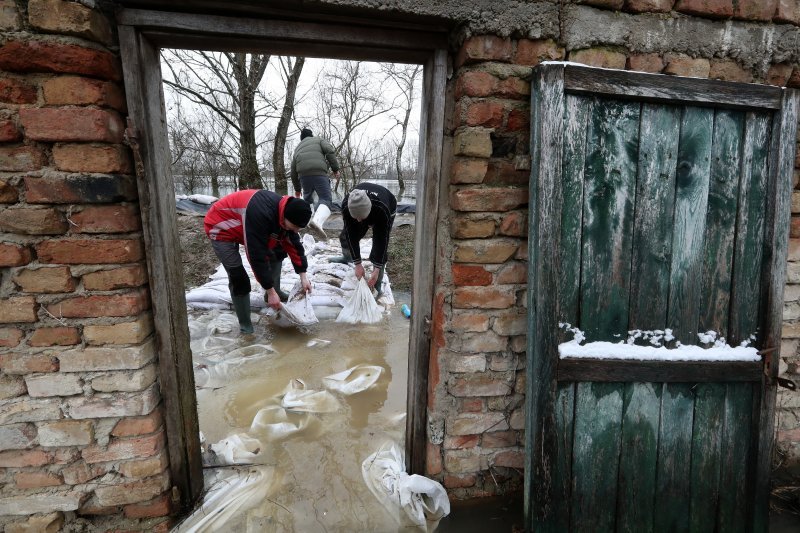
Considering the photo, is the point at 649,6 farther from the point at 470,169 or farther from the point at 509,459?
the point at 509,459

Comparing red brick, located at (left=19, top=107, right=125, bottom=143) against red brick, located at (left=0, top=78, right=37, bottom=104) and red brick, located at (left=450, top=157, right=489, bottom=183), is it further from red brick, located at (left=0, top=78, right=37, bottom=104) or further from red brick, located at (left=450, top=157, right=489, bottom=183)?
red brick, located at (left=450, top=157, right=489, bottom=183)

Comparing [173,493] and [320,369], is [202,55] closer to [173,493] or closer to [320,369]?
[320,369]

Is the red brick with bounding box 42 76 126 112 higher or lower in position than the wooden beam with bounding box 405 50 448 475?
higher

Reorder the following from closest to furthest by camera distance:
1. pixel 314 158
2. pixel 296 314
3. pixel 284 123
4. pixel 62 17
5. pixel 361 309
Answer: pixel 62 17 → pixel 296 314 → pixel 361 309 → pixel 314 158 → pixel 284 123

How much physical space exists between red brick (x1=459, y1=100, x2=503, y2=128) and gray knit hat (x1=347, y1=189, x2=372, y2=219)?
241cm

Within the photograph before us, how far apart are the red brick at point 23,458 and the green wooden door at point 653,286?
1918mm

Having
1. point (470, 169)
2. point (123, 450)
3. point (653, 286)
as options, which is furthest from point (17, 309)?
point (653, 286)

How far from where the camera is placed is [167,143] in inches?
66.8

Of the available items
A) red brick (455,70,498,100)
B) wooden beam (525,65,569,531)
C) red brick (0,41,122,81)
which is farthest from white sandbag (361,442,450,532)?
red brick (0,41,122,81)

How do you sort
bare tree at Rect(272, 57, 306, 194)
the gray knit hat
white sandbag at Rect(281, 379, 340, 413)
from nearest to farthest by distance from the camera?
white sandbag at Rect(281, 379, 340, 413)
the gray knit hat
bare tree at Rect(272, 57, 306, 194)

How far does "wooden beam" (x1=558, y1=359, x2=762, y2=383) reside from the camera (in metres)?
1.58

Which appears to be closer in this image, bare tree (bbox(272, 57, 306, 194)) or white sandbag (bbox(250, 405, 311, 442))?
white sandbag (bbox(250, 405, 311, 442))

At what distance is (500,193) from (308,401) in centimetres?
193

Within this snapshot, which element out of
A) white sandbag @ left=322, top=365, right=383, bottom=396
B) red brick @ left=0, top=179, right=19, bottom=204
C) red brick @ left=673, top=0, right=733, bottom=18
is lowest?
white sandbag @ left=322, top=365, right=383, bottom=396
